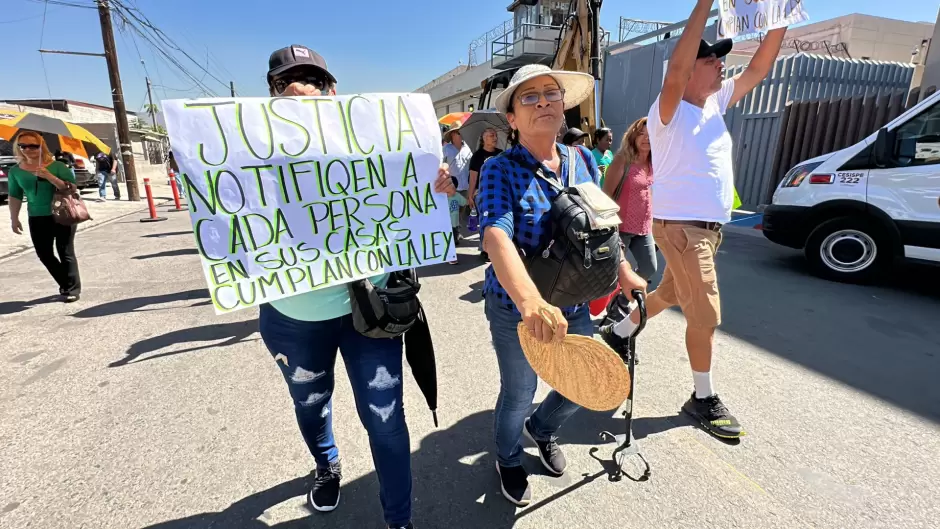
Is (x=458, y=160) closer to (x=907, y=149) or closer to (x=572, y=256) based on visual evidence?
(x=907, y=149)

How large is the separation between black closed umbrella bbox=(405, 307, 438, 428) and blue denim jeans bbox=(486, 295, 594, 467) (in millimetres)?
274

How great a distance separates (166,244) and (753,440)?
9.21 meters

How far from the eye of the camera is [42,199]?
4.74 m

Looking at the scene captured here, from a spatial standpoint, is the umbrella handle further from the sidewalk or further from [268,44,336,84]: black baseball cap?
the sidewalk

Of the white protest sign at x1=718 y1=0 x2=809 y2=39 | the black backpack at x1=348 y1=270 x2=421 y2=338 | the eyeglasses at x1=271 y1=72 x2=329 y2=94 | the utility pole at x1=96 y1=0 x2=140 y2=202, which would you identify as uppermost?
the utility pole at x1=96 y1=0 x2=140 y2=202

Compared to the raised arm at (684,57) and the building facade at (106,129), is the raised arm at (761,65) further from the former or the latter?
the building facade at (106,129)

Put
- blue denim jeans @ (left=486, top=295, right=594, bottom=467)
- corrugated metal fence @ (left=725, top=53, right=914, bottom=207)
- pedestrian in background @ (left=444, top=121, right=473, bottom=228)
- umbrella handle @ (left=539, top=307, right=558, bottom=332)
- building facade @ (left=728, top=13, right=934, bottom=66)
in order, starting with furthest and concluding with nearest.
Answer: building facade @ (left=728, top=13, right=934, bottom=66)
corrugated metal fence @ (left=725, top=53, right=914, bottom=207)
pedestrian in background @ (left=444, top=121, right=473, bottom=228)
blue denim jeans @ (left=486, top=295, right=594, bottom=467)
umbrella handle @ (left=539, top=307, right=558, bottom=332)

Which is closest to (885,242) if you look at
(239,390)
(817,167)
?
(817,167)

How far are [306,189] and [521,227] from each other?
81 cm

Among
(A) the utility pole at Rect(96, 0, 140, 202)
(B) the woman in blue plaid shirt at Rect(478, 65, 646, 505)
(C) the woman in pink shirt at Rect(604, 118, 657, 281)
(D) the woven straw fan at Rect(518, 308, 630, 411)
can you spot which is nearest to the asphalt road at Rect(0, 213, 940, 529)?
(B) the woman in blue plaid shirt at Rect(478, 65, 646, 505)

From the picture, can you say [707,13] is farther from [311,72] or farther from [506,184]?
[311,72]

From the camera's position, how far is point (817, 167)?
5.64 metres

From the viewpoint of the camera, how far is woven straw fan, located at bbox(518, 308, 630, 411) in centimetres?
145

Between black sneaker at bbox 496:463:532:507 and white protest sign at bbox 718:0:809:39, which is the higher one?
white protest sign at bbox 718:0:809:39
